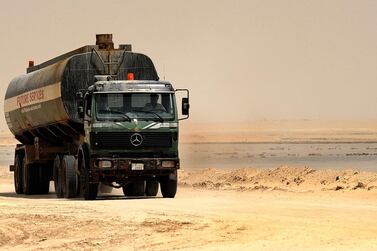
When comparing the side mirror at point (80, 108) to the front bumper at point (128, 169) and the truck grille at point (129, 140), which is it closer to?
the truck grille at point (129, 140)

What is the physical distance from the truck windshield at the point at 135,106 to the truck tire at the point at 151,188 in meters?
3.95

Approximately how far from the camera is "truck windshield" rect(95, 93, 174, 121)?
30.0 meters

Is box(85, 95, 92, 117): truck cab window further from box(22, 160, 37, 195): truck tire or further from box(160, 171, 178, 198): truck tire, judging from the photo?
box(22, 160, 37, 195): truck tire

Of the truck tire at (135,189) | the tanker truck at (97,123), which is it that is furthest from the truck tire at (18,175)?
the truck tire at (135,189)

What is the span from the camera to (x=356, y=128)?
140625mm

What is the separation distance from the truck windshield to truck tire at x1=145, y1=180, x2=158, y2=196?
13.0ft

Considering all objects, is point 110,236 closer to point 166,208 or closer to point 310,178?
point 166,208

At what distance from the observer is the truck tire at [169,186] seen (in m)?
31.2

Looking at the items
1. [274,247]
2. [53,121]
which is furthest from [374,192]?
[274,247]

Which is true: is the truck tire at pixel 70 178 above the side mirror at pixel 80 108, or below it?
below

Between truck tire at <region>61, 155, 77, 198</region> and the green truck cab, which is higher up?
the green truck cab

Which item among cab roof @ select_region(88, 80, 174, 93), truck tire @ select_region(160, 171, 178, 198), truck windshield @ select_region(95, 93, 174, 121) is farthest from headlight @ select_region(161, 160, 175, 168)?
cab roof @ select_region(88, 80, 174, 93)

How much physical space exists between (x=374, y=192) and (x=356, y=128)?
110 meters

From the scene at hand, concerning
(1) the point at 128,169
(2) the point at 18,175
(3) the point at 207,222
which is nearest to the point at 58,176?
(1) the point at 128,169
